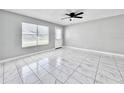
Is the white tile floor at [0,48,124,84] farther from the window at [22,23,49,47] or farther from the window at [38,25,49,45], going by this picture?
the window at [38,25,49,45]

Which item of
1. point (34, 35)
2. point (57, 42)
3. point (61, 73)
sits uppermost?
point (34, 35)

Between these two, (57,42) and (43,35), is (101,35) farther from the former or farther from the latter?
(43,35)

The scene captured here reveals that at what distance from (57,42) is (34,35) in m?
2.68

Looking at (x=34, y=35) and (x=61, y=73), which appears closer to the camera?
(x=61, y=73)

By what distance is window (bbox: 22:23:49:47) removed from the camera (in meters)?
3.71

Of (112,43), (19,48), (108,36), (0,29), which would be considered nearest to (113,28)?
(108,36)

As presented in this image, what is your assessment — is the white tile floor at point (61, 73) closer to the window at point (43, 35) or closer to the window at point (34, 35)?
the window at point (34, 35)

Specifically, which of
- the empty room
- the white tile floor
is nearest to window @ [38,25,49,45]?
the empty room

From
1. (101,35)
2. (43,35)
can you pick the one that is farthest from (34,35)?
(101,35)

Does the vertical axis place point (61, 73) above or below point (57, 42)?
below

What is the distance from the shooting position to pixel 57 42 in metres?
6.45

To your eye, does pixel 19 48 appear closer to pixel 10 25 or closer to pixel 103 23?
pixel 10 25
